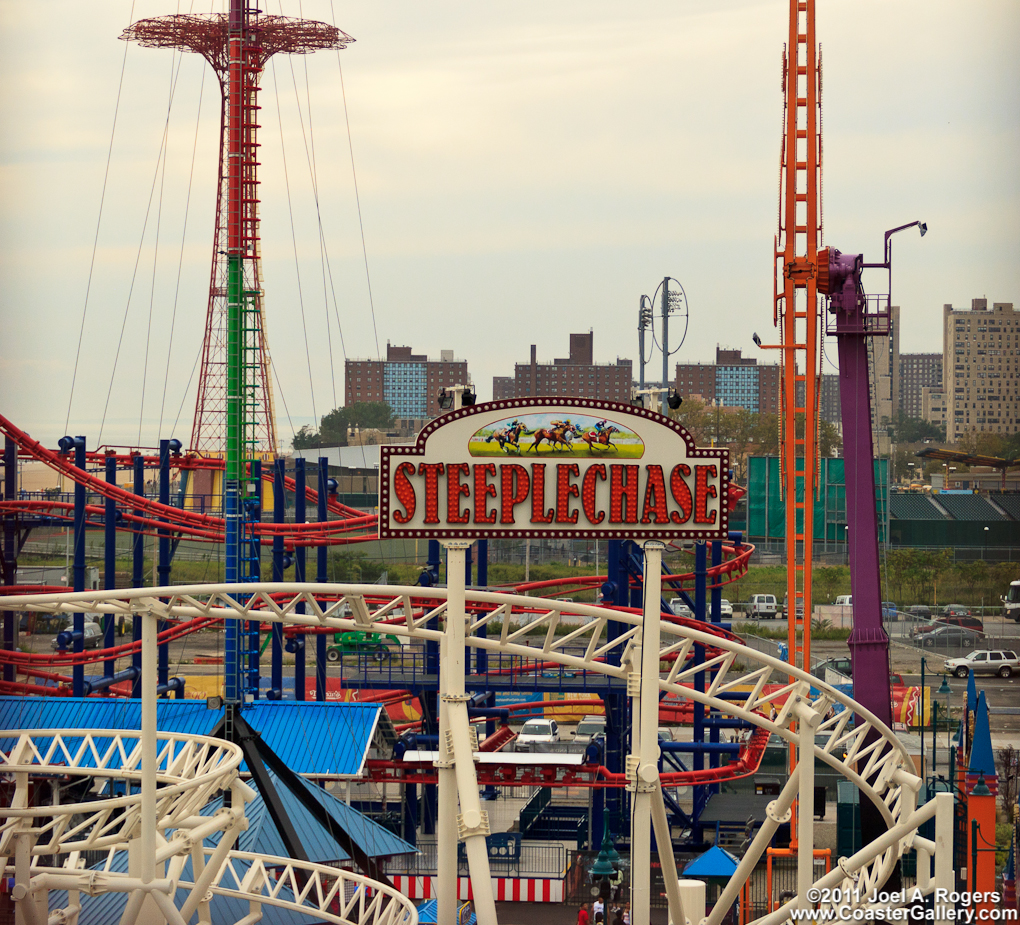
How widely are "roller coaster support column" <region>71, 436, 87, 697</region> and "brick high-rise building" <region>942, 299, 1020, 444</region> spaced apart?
131 feet

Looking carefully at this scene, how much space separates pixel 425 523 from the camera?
49.9 feet

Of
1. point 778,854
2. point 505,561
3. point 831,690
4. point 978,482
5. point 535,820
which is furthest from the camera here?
point 505,561

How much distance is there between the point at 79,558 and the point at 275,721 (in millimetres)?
5304

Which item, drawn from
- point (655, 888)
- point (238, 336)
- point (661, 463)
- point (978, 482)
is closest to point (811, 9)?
point (238, 336)

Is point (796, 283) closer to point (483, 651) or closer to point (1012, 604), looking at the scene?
point (483, 651)

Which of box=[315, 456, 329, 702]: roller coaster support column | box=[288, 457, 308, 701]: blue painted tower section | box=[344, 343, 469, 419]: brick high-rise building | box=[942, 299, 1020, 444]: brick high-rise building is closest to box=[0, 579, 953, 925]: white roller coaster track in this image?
box=[288, 457, 308, 701]: blue painted tower section

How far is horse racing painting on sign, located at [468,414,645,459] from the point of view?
50.0 ft

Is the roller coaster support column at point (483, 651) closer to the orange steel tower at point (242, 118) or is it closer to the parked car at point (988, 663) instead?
the orange steel tower at point (242, 118)

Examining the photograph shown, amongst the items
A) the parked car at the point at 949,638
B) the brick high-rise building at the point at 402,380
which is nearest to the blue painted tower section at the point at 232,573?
the parked car at the point at 949,638

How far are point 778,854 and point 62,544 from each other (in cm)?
4266

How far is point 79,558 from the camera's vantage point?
26.7m

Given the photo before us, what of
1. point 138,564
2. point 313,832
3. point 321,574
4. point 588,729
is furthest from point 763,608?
point 313,832

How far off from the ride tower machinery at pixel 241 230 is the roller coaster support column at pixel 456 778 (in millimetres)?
9460

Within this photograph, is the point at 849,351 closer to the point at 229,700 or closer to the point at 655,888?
the point at 655,888
